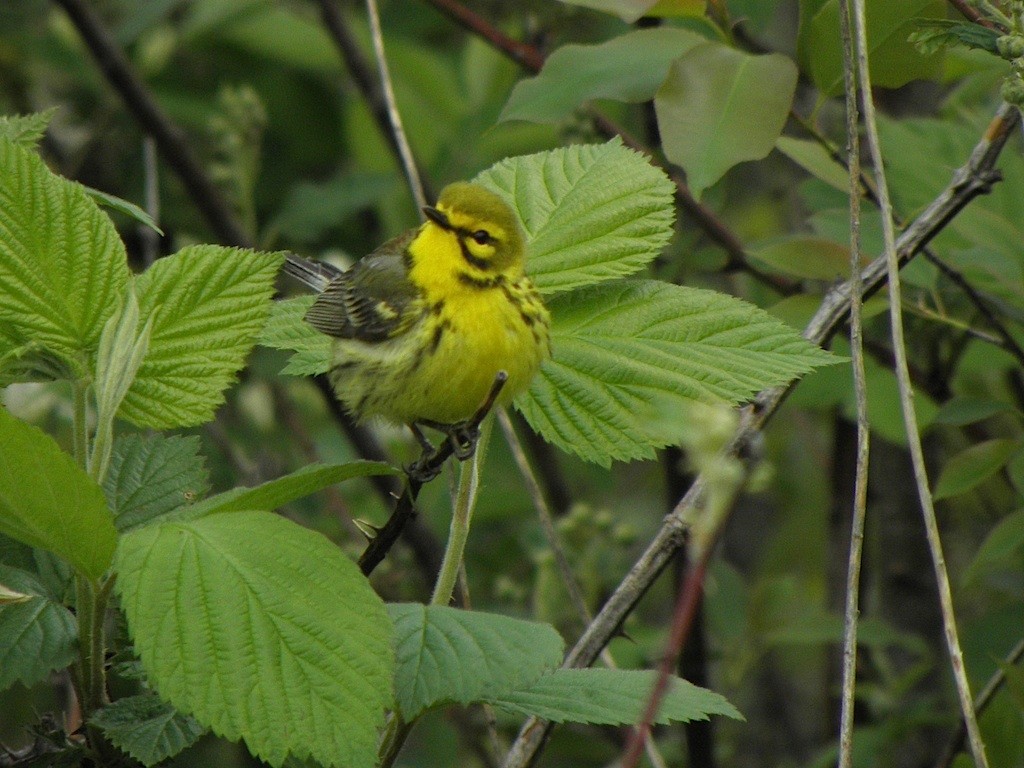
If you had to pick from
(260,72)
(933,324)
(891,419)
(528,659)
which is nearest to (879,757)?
(891,419)

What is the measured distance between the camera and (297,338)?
1.93 meters

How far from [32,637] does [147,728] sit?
0.17 metres

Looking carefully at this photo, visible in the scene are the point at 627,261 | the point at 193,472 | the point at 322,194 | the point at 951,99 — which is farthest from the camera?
the point at 322,194

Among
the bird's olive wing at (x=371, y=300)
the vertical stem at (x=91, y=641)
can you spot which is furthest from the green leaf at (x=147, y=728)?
the bird's olive wing at (x=371, y=300)

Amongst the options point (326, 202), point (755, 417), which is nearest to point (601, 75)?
point (755, 417)

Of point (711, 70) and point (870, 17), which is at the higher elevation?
point (870, 17)

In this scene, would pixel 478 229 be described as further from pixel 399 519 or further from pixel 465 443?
pixel 399 519

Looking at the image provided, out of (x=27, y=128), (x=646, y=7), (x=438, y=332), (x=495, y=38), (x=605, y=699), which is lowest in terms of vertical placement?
(x=605, y=699)

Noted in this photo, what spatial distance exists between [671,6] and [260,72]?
337cm

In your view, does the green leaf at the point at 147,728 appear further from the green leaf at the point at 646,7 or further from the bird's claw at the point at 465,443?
the green leaf at the point at 646,7

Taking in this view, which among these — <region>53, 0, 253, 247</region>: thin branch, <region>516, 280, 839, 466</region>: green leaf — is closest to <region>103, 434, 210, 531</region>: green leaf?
<region>516, 280, 839, 466</region>: green leaf

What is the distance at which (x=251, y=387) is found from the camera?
16.0 ft

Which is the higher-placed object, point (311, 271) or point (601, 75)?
point (601, 75)

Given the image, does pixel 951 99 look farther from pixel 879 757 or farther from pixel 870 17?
pixel 879 757
